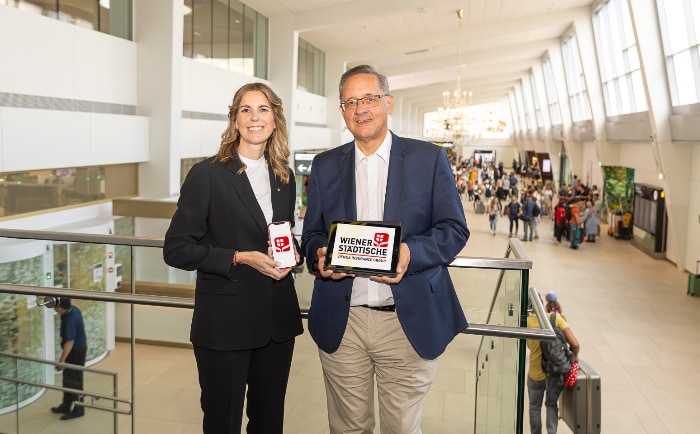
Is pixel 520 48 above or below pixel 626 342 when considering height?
above

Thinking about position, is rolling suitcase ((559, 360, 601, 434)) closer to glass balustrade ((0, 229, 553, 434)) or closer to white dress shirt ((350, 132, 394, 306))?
glass balustrade ((0, 229, 553, 434))

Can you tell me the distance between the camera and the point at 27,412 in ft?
11.1

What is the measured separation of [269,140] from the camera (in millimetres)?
2607

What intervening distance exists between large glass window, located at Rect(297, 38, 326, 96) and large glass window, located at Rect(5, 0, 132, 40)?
12.0m

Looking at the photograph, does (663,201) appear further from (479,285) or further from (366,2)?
(479,285)

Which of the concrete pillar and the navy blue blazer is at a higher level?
the concrete pillar

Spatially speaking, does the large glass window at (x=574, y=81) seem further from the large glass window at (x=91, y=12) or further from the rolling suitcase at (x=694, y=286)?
the large glass window at (x=91, y=12)

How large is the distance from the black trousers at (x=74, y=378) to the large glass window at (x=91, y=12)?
8040mm

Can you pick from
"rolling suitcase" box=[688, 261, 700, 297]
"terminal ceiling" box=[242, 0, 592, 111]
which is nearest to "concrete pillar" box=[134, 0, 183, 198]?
"terminal ceiling" box=[242, 0, 592, 111]

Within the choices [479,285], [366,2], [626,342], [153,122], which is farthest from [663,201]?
[479,285]

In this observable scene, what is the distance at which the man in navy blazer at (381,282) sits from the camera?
2.43 metres

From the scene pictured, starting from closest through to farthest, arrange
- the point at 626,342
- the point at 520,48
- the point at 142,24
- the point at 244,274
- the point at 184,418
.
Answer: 1. the point at 244,274
2. the point at 184,418
3. the point at 626,342
4. the point at 142,24
5. the point at 520,48

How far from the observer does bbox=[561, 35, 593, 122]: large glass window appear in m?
30.1

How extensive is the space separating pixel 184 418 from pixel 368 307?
1.50 meters
